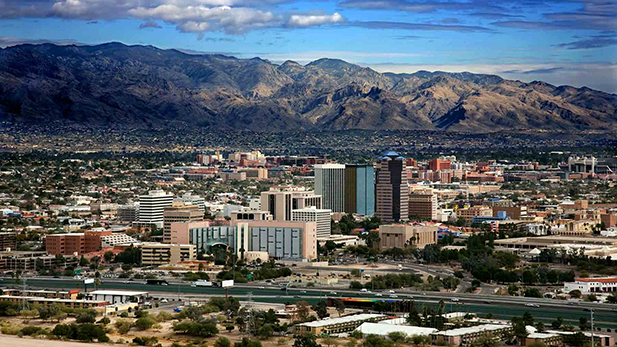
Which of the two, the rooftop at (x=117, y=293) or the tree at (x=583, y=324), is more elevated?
the rooftop at (x=117, y=293)

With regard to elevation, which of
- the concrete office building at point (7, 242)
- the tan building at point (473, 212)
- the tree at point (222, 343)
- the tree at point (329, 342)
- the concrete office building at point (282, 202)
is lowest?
the tree at point (329, 342)

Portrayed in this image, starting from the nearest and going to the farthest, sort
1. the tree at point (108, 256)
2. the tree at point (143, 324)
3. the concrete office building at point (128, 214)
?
1. the tree at point (143, 324)
2. the tree at point (108, 256)
3. the concrete office building at point (128, 214)

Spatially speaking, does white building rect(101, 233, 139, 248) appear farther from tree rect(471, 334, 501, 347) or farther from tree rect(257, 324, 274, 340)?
tree rect(471, 334, 501, 347)

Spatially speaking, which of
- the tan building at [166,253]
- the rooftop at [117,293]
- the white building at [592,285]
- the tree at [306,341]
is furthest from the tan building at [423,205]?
the tree at [306,341]

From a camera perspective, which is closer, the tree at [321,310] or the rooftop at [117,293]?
the tree at [321,310]

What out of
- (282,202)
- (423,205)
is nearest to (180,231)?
(282,202)

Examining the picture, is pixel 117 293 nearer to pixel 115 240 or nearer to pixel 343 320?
pixel 343 320

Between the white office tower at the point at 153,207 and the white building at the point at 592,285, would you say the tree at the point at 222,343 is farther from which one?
the white office tower at the point at 153,207

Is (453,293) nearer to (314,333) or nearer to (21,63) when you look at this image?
(314,333)

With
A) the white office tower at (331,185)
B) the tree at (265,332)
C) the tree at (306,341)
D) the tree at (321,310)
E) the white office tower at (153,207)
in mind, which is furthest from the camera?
the white office tower at (331,185)
